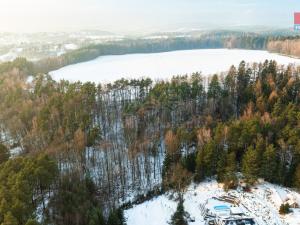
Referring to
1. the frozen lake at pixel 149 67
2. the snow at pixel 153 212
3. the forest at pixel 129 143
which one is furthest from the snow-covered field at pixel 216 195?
the frozen lake at pixel 149 67

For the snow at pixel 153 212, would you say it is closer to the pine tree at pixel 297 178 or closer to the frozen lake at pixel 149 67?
the pine tree at pixel 297 178

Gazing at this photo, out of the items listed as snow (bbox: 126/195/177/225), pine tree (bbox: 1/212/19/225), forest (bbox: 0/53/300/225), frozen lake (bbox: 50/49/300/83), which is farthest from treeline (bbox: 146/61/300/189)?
frozen lake (bbox: 50/49/300/83)

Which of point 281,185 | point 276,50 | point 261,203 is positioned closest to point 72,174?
point 261,203

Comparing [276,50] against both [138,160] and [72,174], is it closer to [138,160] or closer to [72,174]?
[138,160]

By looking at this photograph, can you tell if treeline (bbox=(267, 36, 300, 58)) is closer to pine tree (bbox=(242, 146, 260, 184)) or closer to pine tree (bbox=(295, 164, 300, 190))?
pine tree (bbox=(295, 164, 300, 190))

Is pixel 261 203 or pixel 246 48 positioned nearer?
pixel 261 203

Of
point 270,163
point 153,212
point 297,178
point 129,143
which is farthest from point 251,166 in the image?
point 129,143
